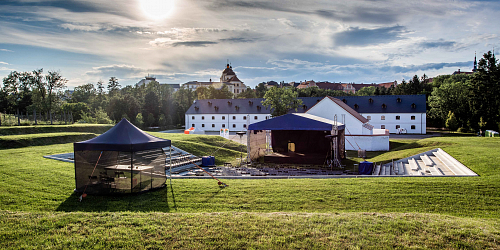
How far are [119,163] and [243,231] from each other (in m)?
5.35

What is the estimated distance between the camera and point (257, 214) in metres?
6.55

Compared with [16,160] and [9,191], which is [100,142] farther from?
[16,160]

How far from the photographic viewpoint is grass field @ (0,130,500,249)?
511cm

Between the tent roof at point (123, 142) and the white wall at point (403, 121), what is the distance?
136 feet

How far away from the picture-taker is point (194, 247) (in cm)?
492

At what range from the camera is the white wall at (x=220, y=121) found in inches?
2021

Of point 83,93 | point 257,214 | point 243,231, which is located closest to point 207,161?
point 257,214

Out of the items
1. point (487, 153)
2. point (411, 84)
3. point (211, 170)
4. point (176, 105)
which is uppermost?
point (411, 84)

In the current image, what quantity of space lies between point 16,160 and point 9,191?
5.74 metres

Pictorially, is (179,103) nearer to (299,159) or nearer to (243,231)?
(299,159)

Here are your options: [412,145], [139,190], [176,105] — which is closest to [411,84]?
[412,145]

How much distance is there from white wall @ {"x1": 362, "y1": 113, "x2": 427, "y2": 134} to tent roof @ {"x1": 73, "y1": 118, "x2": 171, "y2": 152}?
4145cm

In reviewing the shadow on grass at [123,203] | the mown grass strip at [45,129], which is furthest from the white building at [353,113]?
the shadow on grass at [123,203]

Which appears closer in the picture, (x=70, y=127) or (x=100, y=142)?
(x=100, y=142)
